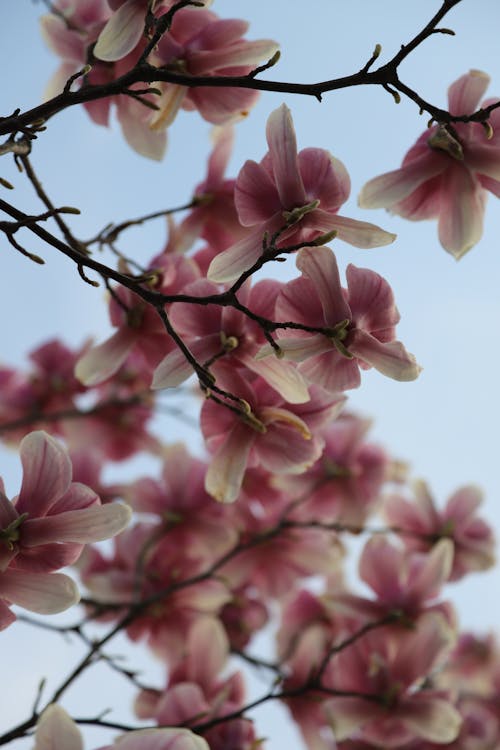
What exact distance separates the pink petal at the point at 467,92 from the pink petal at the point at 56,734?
0.79 m

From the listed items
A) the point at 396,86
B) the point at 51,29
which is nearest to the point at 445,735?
the point at 396,86

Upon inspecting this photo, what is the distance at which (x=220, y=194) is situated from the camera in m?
1.20

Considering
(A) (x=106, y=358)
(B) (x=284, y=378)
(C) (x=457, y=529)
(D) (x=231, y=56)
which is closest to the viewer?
(B) (x=284, y=378)

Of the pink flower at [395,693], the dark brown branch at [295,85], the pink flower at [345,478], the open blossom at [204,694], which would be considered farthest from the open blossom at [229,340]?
the pink flower at [345,478]

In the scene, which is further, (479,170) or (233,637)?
(233,637)

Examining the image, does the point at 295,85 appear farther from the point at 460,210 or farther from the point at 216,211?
the point at 216,211

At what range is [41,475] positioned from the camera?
31.4 inches

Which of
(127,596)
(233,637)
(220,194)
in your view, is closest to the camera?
(220,194)

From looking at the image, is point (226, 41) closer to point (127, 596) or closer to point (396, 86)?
point (396, 86)

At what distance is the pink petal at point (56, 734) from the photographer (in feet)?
2.67

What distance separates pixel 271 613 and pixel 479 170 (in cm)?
128

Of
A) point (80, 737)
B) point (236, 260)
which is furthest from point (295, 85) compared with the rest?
point (80, 737)

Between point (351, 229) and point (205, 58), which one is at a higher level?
point (205, 58)

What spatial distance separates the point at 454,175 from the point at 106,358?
0.51 m
